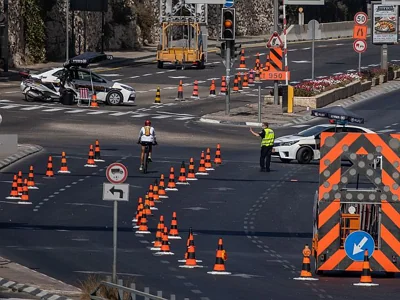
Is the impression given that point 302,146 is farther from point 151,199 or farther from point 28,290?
point 28,290

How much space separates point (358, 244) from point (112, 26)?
60998 millimetres

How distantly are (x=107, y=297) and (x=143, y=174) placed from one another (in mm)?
19319

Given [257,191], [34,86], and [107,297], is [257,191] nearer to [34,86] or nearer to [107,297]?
[107,297]

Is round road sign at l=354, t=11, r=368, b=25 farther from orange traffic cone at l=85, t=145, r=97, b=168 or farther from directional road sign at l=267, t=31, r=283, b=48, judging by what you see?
orange traffic cone at l=85, t=145, r=97, b=168

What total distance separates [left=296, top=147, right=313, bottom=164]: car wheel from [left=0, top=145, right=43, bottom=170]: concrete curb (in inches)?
326

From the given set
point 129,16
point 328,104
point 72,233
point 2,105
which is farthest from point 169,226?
point 129,16

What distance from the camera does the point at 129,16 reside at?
84.2 metres

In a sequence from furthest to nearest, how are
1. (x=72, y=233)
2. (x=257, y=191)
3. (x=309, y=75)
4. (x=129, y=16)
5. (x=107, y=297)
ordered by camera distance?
(x=129, y=16)
(x=309, y=75)
(x=257, y=191)
(x=72, y=233)
(x=107, y=297)

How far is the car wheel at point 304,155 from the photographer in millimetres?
42656

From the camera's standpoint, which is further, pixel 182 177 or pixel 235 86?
pixel 235 86

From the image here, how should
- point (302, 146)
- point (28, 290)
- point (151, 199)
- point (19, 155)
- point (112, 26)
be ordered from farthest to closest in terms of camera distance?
point (112, 26) → point (302, 146) → point (19, 155) → point (151, 199) → point (28, 290)

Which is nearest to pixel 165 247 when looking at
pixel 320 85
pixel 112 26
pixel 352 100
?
pixel 320 85

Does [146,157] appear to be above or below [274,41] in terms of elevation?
below

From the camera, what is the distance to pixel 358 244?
22.9 metres
